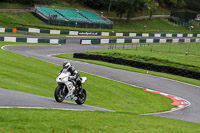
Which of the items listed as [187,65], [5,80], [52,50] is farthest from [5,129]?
[52,50]

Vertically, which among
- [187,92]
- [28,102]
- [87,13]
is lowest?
[187,92]

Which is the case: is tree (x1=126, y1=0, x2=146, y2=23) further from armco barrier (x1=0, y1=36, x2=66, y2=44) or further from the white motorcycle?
the white motorcycle

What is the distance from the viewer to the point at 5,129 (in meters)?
8.33

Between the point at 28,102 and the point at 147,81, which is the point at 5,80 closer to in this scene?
the point at 28,102

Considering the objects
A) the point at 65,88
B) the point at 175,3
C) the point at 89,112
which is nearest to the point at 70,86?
the point at 65,88

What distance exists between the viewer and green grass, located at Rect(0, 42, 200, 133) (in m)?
9.44

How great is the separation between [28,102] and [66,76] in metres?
2.23

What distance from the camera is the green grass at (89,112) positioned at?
9.44 m

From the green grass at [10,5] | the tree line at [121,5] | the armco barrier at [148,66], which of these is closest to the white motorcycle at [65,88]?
the armco barrier at [148,66]

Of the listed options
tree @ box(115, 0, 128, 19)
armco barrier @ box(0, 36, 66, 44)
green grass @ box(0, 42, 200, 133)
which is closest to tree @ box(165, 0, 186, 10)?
tree @ box(115, 0, 128, 19)

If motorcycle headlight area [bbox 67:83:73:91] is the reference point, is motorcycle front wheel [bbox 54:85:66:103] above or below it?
below

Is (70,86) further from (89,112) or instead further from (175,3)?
(175,3)

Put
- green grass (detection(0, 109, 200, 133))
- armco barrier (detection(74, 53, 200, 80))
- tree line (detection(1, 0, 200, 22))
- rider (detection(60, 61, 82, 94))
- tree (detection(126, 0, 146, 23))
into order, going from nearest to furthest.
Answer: green grass (detection(0, 109, 200, 133))
rider (detection(60, 61, 82, 94))
armco barrier (detection(74, 53, 200, 80))
tree line (detection(1, 0, 200, 22))
tree (detection(126, 0, 146, 23))

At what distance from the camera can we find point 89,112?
12.5 meters
